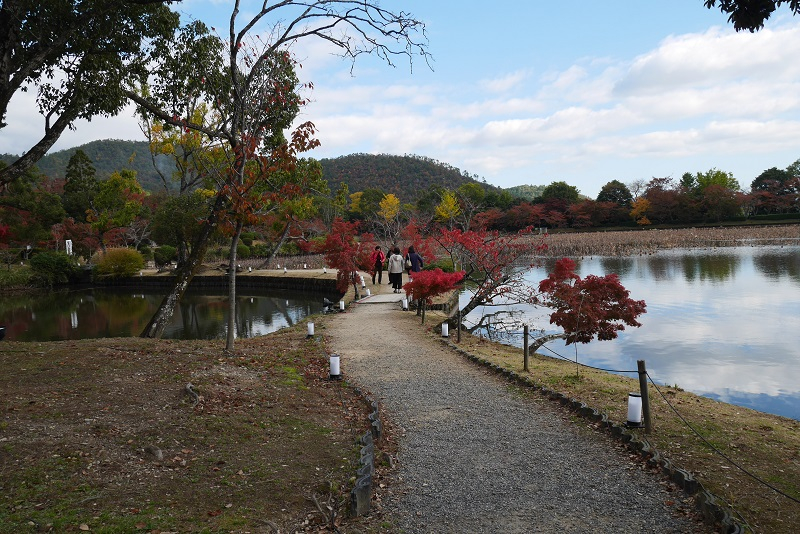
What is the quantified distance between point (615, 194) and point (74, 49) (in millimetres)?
57341

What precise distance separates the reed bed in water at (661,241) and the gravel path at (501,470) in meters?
30.5

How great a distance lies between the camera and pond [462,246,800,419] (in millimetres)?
9703

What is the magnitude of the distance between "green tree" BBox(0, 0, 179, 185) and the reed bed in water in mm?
30610

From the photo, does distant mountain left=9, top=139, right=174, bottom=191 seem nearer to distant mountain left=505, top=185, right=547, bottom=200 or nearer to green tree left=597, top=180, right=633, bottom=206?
green tree left=597, top=180, right=633, bottom=206

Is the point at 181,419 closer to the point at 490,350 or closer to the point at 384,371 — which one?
the point at 384,371

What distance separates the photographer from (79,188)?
37344 mm

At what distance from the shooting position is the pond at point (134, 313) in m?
18.2

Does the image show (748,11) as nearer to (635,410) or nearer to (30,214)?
(635,410)

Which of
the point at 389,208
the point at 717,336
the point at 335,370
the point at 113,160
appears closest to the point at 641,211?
the point at 389,208

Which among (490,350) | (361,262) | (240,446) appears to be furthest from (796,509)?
(361,262)

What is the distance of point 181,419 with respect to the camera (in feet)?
18.1

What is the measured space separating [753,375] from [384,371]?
705 centimetres

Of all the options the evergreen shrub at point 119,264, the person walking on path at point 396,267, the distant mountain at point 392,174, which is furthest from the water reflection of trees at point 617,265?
the distant mountain at point 392,174

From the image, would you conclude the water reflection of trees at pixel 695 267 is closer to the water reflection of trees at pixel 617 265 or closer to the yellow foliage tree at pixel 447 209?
the water reflection of trees at pixel 617 265
